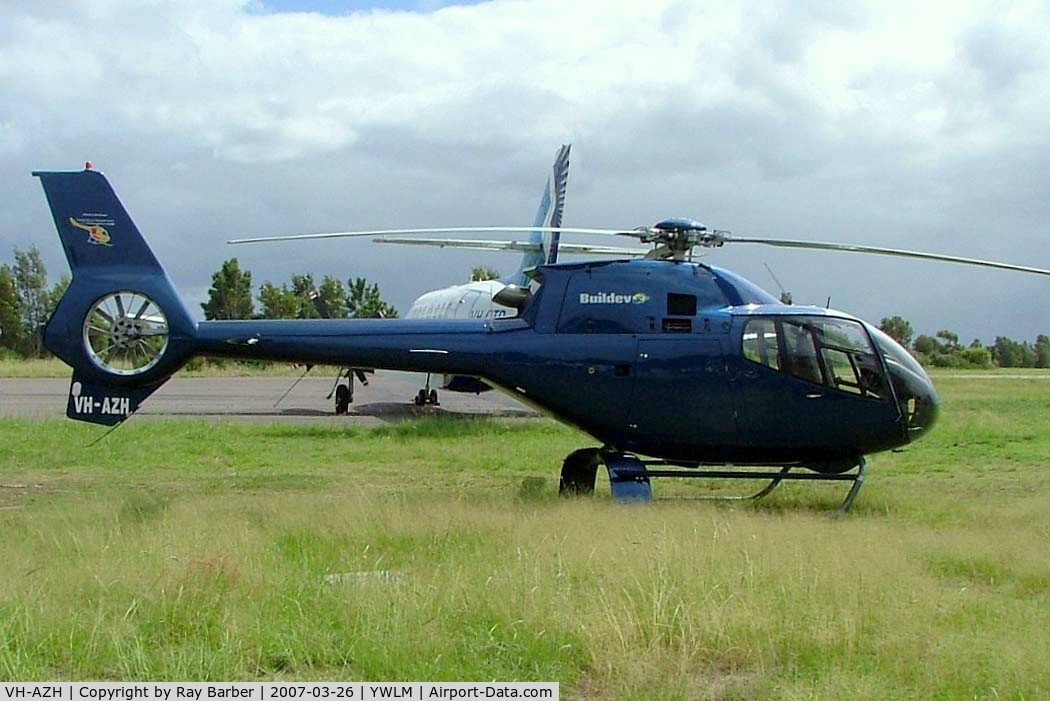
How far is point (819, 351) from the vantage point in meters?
11.9

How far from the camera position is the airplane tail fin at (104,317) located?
38.8 feet

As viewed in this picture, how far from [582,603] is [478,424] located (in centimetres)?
1487

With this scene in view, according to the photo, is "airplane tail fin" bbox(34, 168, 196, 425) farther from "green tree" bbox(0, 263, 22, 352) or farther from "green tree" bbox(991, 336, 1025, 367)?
"green tree" bbox(991, 336, 1025, 367)

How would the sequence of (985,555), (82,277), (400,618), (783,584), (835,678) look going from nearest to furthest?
(835,678), (400,618), (783,584), (985,555), (82,277)

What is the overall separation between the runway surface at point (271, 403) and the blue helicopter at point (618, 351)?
11.6 m

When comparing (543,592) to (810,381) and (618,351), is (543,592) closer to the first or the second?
(618,351)

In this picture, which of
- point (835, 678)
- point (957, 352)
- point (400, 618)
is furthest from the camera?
point (957, 352)

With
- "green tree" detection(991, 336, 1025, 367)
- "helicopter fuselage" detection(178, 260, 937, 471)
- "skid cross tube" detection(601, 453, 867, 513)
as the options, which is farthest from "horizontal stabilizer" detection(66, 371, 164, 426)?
"green tree" detection(991, 336, 1025, 367)

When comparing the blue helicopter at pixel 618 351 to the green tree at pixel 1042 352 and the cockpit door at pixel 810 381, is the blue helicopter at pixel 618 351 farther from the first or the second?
the green tree at pixel 1042 352

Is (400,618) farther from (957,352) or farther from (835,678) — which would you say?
(957,352)

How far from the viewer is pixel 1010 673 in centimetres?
541

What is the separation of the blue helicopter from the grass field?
878 mm

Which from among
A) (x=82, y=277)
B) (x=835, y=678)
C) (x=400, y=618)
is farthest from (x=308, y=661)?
(x=82, y=277)

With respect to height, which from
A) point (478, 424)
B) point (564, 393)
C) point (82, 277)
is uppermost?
point (82, 277)
